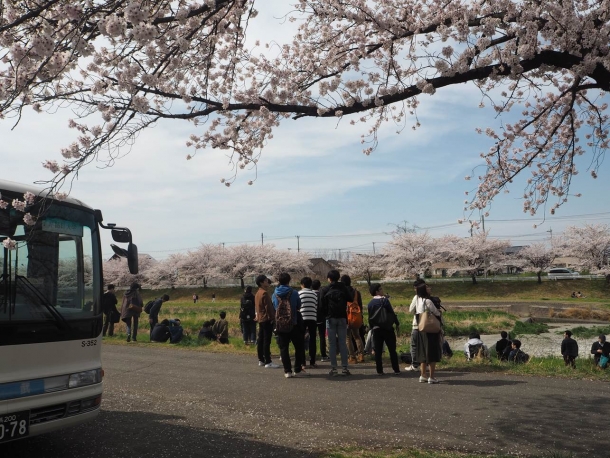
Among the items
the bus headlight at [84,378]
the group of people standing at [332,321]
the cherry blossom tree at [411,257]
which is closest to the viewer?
the bus headlight at [84,378]

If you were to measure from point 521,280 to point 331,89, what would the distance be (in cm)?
4408

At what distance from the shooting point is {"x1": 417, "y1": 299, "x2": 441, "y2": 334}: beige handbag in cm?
811

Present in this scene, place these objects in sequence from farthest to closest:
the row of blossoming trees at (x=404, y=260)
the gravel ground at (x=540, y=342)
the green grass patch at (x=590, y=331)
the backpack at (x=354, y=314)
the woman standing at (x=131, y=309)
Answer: the row of blossoming trees at (x=404, y=260), the green grass patch at (x=590, y=331), the gravel ground at (x=540, y=342), the woman standing at (x=131, y=309), the backpack at (x=354, y=314)

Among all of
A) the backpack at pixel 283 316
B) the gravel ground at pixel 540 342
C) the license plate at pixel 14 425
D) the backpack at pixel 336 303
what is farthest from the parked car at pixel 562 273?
the license plate at pixel 14 425

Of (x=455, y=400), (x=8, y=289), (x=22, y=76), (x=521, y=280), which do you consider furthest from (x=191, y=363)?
(x=521, y=280)

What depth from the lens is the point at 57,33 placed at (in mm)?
4617

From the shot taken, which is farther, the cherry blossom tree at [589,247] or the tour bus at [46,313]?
the cherry blossom tree at [589,247]

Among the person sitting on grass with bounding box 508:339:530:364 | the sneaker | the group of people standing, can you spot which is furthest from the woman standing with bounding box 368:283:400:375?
the person sitting on grass with bounding box 508:339:530:364

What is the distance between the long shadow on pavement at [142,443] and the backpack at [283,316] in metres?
2.84

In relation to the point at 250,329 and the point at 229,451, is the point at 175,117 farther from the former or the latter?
the point at 250,329

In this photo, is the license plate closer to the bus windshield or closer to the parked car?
the bus windshield

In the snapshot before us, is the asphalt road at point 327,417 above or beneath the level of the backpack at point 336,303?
beneath

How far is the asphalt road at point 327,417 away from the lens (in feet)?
17.3

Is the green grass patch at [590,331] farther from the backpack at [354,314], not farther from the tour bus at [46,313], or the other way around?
the tour bus at [46,313]
